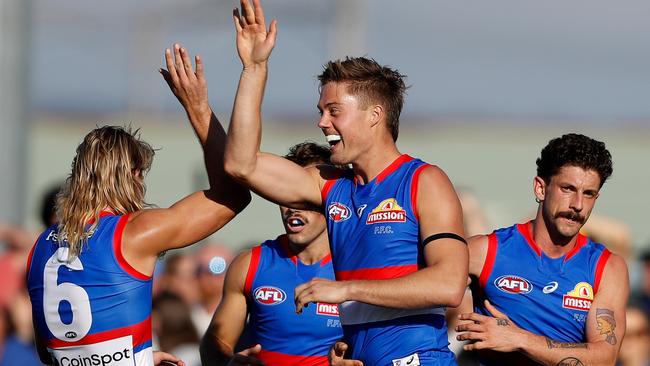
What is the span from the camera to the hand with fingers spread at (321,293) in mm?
5625

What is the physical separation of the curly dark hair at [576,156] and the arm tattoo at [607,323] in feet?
2.48

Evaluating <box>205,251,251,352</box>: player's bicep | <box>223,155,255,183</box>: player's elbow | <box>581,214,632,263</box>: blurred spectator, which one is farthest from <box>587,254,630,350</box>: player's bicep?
<box>581,214,632,263</box>: blurred spectator

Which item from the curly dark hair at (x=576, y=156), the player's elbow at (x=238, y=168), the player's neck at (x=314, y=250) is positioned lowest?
the player's neck at (x=314, y=250)

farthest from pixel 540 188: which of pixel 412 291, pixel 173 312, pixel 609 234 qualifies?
pixel 609 234

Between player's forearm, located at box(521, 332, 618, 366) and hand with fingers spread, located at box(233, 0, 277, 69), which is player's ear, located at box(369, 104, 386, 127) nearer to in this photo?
hand with fingers spread, located at box(233, 0, 277, 69)

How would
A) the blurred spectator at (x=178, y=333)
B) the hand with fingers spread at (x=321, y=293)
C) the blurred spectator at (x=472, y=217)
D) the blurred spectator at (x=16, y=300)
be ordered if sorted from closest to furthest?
the hand with fingers spread at (x=321, y=293) < the blurred spectator at (x=16, y=300) < the blurred spectator at (x=178, y=333) < the blurred spectator at (x=472, y=217)

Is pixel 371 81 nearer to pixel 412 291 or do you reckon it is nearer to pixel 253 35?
pixel 253 35

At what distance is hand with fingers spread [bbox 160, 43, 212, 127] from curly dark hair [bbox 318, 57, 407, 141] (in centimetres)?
67

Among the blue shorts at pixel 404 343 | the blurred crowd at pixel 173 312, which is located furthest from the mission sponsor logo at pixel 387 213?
the blurred crowd at pixel 173 312

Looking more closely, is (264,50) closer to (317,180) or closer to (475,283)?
(317,180)

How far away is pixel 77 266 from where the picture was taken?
5.98 metres

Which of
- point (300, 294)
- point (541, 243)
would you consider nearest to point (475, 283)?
point (541, 243)

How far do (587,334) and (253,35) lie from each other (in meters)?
2.55

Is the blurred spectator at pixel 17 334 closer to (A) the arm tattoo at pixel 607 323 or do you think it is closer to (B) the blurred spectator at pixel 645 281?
(A) the arm tattoo at pixel 607 323
